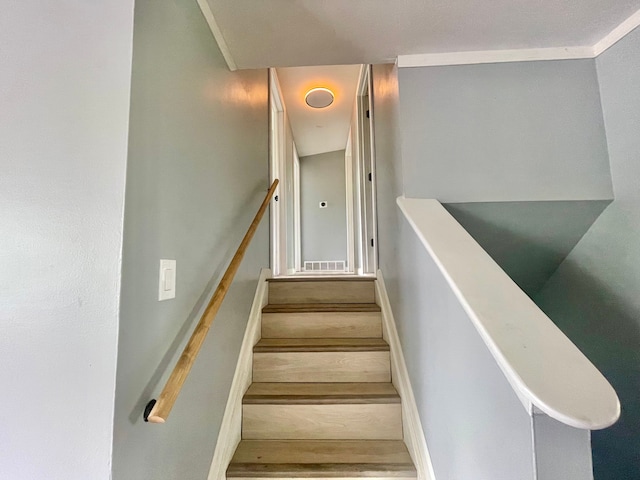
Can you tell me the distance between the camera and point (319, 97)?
13.1ft

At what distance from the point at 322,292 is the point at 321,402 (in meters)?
0.95

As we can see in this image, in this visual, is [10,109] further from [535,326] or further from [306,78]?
[306,78]

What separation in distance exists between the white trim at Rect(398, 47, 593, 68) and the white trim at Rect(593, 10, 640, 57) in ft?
0.10

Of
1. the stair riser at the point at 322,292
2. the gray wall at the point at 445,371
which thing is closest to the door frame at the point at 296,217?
the stair riser at the point at 322,292

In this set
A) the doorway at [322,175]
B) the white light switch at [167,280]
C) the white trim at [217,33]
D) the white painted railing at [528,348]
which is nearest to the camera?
the white painted railing at [528,348]

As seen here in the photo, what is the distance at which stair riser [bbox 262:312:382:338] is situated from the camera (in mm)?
2154

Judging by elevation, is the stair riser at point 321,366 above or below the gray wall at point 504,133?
below

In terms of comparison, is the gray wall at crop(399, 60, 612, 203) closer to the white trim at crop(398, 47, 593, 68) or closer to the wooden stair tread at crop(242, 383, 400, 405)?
the white trim at crop(398, 47, 593, 68)

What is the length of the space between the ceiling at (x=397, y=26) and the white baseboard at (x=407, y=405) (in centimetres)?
138

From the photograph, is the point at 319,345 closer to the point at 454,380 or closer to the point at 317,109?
the point at 454,380

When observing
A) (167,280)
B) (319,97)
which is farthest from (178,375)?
(319,97)

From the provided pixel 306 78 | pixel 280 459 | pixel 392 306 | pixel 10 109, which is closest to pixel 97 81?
pixel 10 109

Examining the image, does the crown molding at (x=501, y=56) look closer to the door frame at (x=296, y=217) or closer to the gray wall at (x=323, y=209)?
the door frame at (x=296, y=217)

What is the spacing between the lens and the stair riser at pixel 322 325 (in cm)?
215
